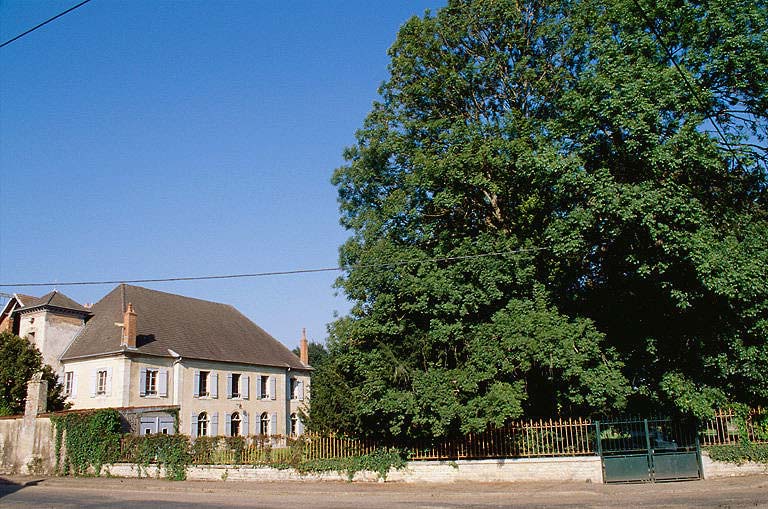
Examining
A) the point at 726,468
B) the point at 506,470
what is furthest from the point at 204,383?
the point at 726,468

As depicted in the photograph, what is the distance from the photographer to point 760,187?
18047 millimetres

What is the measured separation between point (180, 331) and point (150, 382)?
4.97m

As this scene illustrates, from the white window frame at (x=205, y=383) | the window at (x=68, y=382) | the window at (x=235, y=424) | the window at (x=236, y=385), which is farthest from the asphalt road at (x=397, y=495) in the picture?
the window at (x=236, y=385)

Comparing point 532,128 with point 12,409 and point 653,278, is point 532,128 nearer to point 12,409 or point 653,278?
point 653,278

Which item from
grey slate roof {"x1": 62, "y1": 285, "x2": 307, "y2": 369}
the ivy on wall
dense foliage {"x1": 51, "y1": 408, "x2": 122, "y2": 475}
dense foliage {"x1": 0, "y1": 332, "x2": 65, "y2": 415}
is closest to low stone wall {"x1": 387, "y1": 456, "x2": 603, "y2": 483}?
the ivy on wall

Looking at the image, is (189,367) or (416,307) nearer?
(416,307)

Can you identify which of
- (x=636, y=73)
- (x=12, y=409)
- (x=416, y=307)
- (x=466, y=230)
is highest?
(x=636, y=73)

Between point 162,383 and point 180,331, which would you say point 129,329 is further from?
point 180,331

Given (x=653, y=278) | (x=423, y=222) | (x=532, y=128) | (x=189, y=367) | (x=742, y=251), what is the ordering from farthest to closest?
(x=189, y=367) → (x=423, y=222) → (x=532, y=128) → (x=653, y=278) → (x=742, y=251)

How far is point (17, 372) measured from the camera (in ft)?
103

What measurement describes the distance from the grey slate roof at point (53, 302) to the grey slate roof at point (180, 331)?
1172 millimetres

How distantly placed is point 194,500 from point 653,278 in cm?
1413

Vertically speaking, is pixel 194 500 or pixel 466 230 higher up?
pixel 466 230

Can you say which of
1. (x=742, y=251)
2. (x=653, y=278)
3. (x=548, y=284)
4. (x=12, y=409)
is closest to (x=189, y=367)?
(x=12, y=409)
